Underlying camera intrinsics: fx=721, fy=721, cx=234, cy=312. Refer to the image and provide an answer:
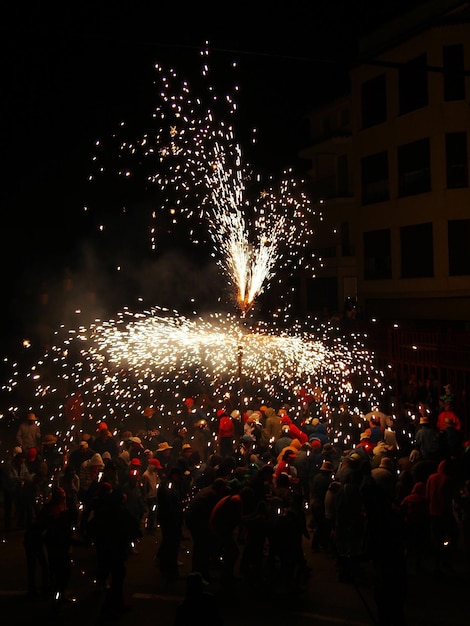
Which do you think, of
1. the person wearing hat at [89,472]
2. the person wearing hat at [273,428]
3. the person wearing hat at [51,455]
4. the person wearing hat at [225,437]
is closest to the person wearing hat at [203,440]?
the person wearing hat at [225,437]

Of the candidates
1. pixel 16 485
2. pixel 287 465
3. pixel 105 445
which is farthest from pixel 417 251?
pixel 16 485

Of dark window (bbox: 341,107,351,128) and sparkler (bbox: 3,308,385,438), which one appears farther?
dark window (bbox: 341,107,351,128)

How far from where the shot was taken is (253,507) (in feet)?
32.6

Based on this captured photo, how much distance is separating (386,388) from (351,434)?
4507 millimetres

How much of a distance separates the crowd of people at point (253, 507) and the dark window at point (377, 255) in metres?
12.0

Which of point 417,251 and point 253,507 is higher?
point 417,251

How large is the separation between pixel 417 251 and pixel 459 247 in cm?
156

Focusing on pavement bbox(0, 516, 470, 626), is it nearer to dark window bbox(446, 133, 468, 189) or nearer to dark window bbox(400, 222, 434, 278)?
dark window bbox(400, 222, 434, 278)

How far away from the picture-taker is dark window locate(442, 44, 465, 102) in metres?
21.9

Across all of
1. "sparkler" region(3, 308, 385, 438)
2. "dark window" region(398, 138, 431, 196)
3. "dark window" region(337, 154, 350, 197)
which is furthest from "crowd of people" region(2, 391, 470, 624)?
"dark window" region(337, 154, 350, 197)

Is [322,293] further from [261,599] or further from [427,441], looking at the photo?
[261,599]

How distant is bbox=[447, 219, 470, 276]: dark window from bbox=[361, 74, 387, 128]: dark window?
4724 millimetres

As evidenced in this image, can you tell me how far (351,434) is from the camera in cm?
1495

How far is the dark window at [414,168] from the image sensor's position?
23250mm
